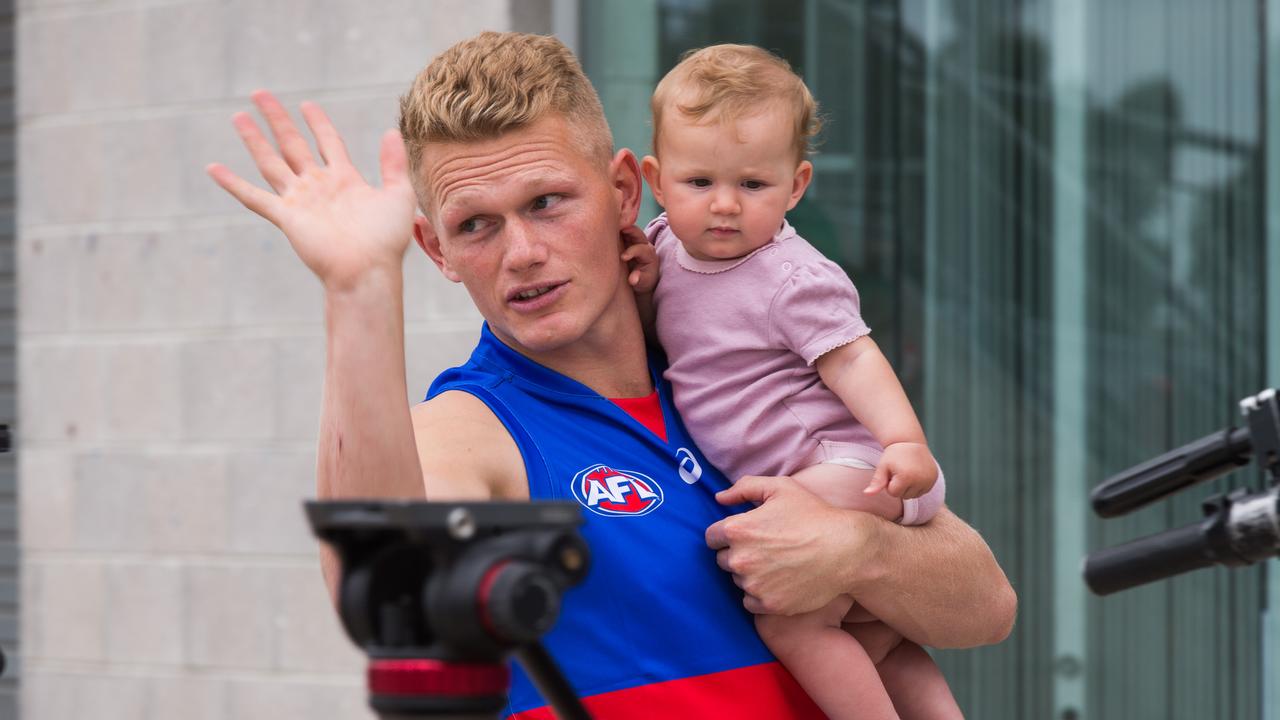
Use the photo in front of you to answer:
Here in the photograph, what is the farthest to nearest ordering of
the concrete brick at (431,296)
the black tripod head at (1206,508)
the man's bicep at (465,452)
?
the concrete brick at (431,296) → the man's bicep at (465,452) → the black tripod head at (1206,508)

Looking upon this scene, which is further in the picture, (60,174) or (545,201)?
(60,174)

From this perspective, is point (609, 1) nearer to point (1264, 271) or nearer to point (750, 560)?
point (1264, 271)

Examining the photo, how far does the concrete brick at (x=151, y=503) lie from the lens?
444 centimetres

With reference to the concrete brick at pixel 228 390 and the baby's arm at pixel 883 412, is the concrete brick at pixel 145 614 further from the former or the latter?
the baby's arm at pixel 883 412

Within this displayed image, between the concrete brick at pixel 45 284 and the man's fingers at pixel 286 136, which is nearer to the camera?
the man's fingers at pixel 286 136

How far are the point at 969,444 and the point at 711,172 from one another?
2.16 metres

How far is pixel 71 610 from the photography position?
183 inches

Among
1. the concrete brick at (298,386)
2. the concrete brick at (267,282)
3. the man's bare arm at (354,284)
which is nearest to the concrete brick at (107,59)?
the concrete brick at (267,282)

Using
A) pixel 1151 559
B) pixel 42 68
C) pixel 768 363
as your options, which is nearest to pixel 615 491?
pixel 768 363

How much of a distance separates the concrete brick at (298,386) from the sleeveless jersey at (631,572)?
2356 millimetres

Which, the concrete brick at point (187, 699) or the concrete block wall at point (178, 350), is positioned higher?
the concrete block wall at point (178, 350)

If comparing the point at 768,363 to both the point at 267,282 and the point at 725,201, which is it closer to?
the point at 725,201

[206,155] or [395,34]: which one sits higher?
[395,34]

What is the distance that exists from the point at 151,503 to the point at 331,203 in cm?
325
